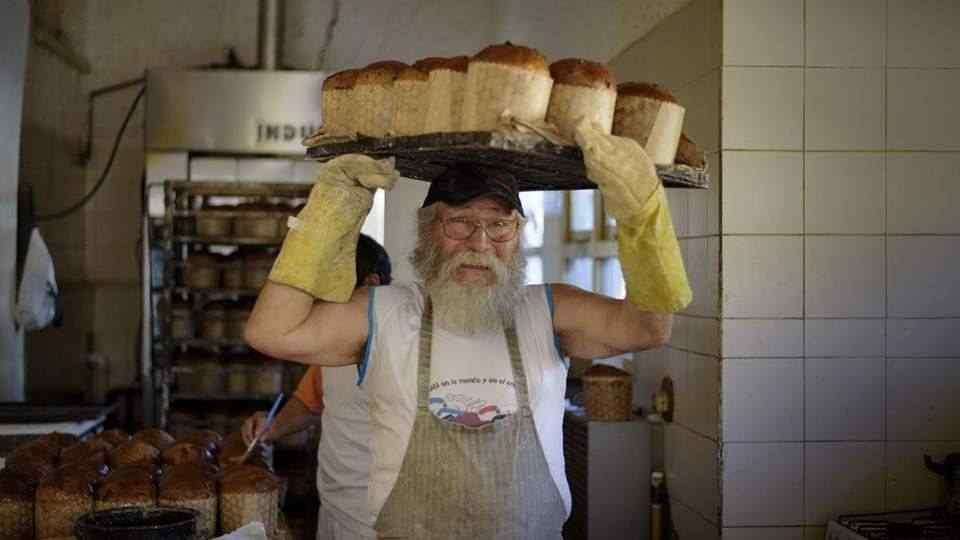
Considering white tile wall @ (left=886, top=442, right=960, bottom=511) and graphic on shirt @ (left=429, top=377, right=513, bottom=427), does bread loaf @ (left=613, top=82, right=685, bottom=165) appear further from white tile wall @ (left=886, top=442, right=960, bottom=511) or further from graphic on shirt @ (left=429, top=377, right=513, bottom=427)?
white tile wall @ (left=886, top=442, right=960, bottom=511)

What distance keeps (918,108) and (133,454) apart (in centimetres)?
260

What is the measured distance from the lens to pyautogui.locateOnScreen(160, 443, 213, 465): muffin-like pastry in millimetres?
3248

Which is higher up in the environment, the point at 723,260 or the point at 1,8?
the point at 1,8

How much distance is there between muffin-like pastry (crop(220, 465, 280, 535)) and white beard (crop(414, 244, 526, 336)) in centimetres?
79

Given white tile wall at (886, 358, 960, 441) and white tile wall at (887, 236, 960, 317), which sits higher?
white tile wall at (887, 236, 960, 317)

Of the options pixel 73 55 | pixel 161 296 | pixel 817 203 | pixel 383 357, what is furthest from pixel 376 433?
pixel 73 55

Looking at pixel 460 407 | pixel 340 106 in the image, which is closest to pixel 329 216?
pixel 340 106

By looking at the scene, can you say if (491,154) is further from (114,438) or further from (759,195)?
(114,438)

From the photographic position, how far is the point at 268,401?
5.28 meters

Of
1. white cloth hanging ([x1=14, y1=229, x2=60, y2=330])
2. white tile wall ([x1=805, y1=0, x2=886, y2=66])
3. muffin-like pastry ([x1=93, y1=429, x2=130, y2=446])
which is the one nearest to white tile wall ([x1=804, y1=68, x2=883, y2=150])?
white tile wall ([x1=805, y1=0, x2=886, y2=66])

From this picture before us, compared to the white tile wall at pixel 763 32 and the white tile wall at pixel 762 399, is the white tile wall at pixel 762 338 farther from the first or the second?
the white tile wall at pixel 763 32

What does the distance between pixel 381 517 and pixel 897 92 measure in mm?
2195

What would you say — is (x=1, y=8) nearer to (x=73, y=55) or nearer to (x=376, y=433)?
(x=73, y=55)

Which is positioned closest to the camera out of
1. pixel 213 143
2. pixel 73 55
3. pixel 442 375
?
pixel 442 375
